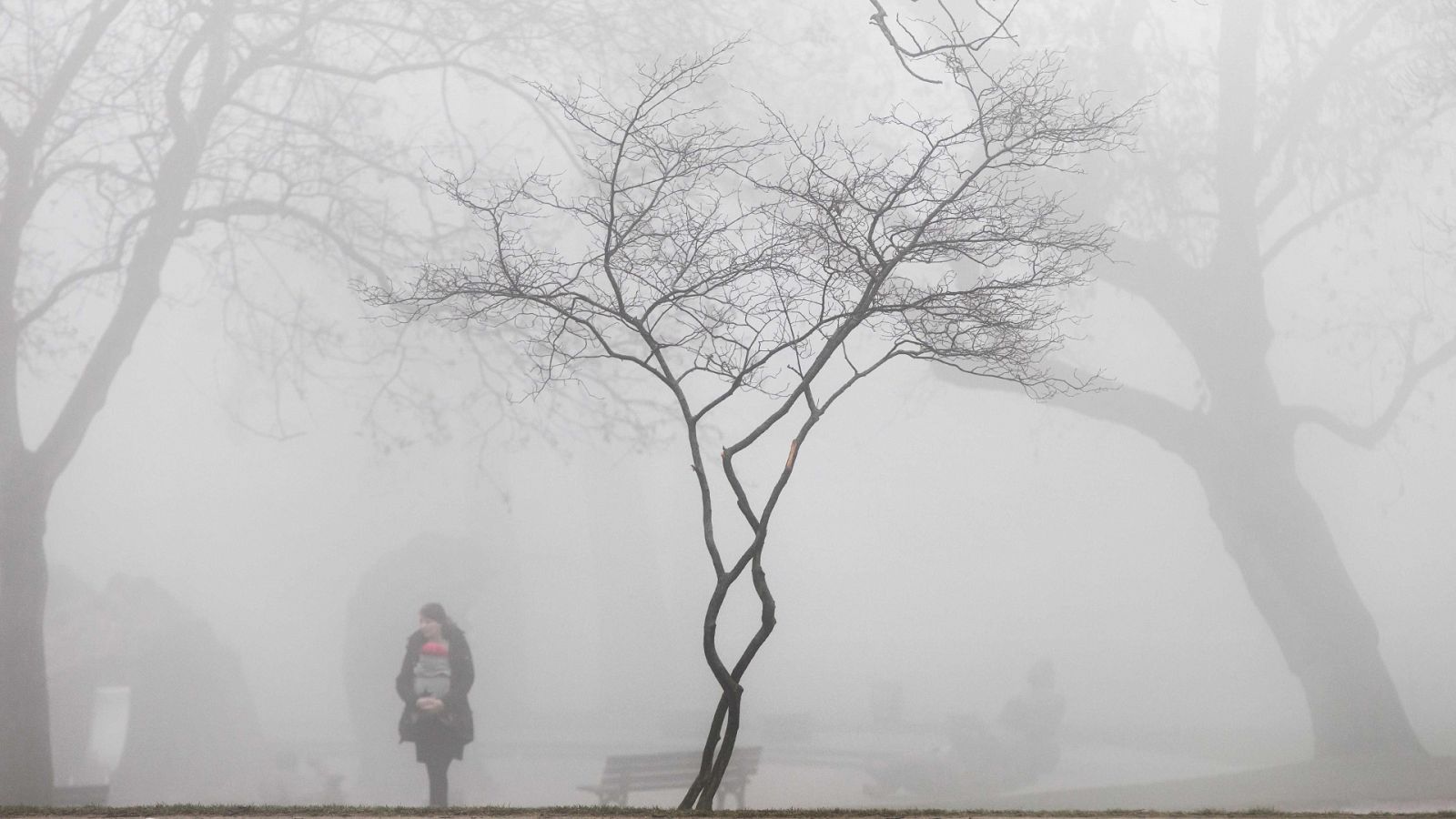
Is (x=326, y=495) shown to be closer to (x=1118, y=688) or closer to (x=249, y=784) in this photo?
(x=249, y=784)

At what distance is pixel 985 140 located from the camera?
15.3ft

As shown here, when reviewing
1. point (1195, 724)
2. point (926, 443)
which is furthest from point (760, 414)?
point (1195, 724)

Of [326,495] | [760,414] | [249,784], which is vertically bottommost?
[249,784]

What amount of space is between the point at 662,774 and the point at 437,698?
1.10 m

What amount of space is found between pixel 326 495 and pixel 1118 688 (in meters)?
3.91

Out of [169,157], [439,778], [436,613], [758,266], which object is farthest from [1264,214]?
[169,157]

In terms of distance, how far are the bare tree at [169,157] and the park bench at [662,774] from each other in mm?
2519

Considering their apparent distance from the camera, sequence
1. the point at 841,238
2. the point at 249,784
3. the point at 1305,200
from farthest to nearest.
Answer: the point at 1305,200, the point at 249,784, the point at 841,238

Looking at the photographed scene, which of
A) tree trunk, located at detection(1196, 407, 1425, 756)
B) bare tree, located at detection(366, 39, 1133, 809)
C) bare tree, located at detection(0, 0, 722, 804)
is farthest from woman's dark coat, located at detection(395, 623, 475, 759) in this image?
tree trunk, located at detection(1196, 407, 1425, 756)

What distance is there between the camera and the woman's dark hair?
5.69 m

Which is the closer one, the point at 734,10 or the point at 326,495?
the point at 326,495

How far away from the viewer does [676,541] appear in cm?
588

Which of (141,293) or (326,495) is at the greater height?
(141,293)

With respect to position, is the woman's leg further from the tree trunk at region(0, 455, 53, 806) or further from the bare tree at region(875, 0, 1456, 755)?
the bare tree at region(875, 0, 1456, 755)
